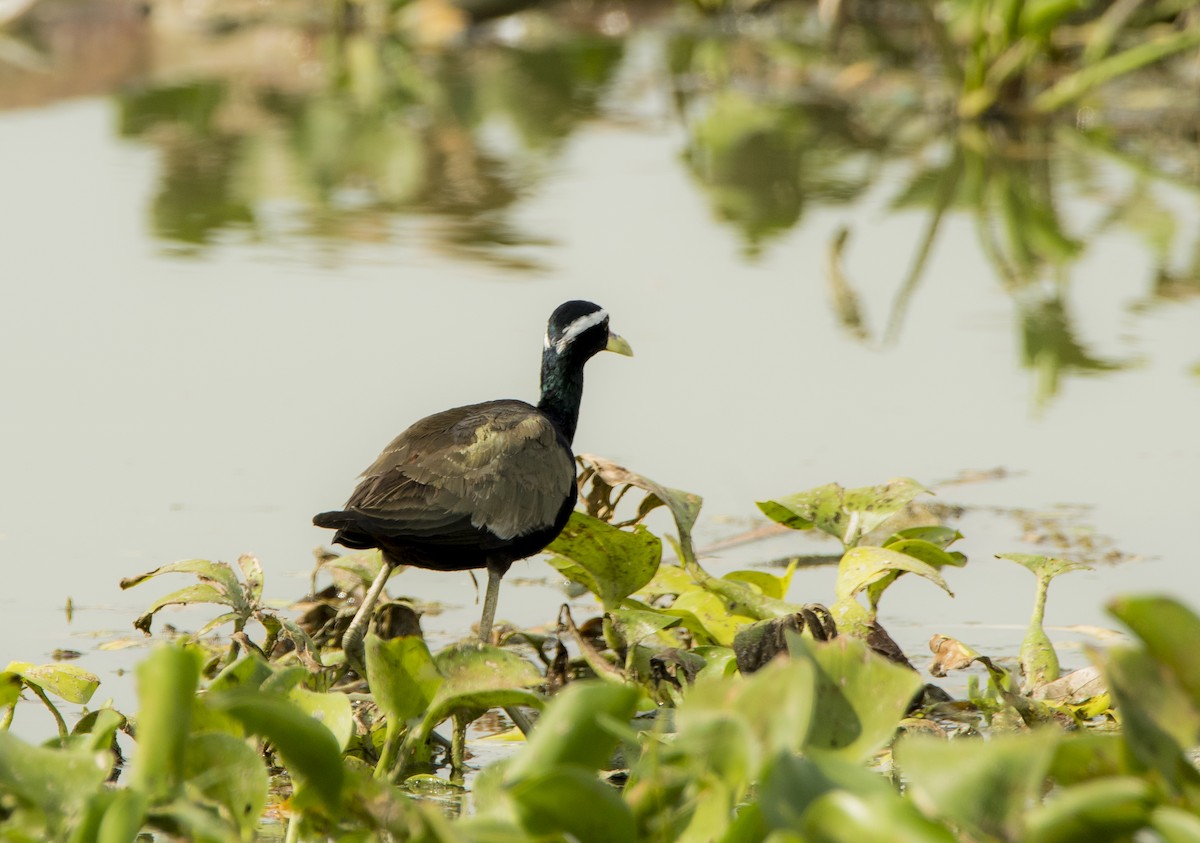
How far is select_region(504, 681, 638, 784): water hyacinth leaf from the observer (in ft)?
9.53

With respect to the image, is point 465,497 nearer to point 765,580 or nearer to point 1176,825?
point 765,580

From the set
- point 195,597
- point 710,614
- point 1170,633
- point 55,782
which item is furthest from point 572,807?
point 710,614

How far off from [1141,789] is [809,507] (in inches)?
87.3

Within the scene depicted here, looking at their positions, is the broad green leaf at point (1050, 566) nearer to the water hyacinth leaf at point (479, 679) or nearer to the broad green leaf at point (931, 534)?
the broad green leaf at point (931, 534)

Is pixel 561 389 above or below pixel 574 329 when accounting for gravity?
below

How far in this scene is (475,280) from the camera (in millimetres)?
8500

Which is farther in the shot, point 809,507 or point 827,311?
point 827,311

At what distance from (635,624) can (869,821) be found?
5.73 ft

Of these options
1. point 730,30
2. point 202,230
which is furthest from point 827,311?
point 730,30

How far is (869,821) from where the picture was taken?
252 cm

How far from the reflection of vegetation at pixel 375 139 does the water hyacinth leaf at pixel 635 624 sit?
4.67m

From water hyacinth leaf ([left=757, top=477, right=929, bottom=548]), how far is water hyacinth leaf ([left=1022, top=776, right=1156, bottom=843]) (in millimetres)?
2017

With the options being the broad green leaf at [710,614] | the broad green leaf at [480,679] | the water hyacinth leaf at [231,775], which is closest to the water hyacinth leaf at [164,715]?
the water hyacinth leaf at [231,775]

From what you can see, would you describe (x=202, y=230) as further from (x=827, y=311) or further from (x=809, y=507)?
(x=809, y=507)
